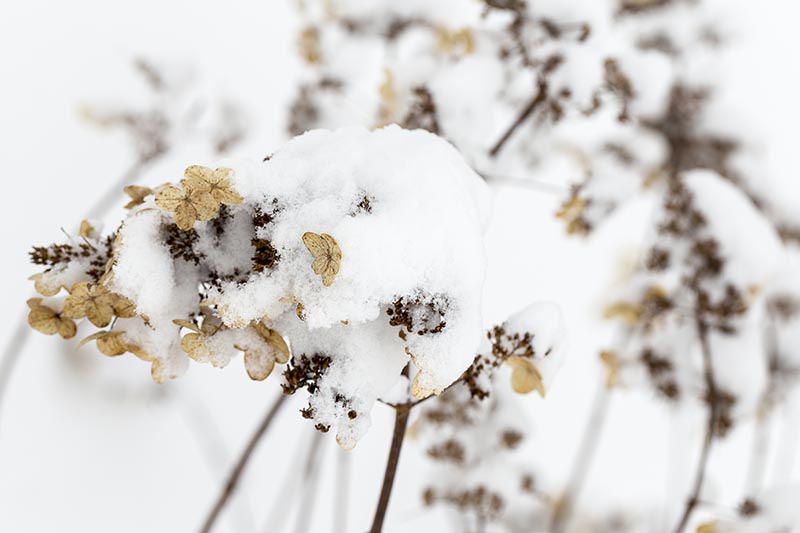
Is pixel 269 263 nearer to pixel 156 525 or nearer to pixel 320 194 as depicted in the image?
pixel 320 194

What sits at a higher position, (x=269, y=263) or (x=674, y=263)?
(x=674, y=263)

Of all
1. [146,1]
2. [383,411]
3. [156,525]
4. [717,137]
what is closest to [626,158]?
[717,137]

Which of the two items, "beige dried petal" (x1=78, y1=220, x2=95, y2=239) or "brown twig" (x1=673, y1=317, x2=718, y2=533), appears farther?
"brown twig" (x1=673, y1=317, x2=718, y2=533)

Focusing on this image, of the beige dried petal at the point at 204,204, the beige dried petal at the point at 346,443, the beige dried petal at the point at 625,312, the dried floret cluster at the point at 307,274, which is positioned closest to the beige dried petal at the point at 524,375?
the dried floret cluster at the point at 307,274

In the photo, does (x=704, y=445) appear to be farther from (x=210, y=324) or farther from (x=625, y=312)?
(x=210, y=324)

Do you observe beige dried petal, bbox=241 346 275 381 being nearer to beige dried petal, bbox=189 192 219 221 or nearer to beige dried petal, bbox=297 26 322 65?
beige dried petal, bbox=189 192 219 221

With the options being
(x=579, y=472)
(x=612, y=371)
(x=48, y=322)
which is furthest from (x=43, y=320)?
(x=579, y=472)

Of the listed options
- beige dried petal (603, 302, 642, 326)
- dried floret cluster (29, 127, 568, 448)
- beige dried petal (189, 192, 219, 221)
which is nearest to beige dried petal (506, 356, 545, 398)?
dried floret cluster (29, 127, 568, 448)
